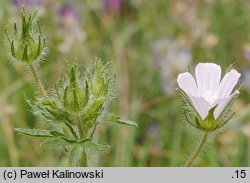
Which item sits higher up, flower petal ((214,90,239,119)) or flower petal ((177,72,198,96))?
flower petal ((177,72,198,96))

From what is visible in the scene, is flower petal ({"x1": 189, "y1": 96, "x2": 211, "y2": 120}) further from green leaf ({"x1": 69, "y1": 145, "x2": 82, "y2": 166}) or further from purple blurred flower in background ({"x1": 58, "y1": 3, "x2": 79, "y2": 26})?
purple blurred flower in background ({"x1": 58, "y1": 3, "x2": 79, "y2": 26})

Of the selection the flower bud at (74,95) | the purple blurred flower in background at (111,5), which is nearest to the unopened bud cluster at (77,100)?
the flower bud at (74,95)

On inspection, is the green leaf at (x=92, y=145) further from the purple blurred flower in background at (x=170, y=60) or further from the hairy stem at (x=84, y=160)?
the purple blurred flower in background at (x=170, y=60)

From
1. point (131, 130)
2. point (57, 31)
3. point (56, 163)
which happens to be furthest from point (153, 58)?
point (56, 163)

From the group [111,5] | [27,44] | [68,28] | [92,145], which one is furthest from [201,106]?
[111,5]

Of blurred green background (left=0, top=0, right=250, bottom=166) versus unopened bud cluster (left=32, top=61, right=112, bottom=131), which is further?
blurred green background (left=0, top=0, right=250, bottom=166)

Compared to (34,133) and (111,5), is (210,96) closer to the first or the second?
(34,133)

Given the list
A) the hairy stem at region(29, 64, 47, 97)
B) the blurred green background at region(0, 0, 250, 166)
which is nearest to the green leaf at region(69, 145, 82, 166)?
the hairy stem at region(29, 64, 47, 97)
